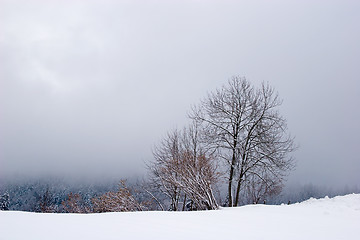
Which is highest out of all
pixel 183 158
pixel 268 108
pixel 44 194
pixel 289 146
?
pixel 268 108

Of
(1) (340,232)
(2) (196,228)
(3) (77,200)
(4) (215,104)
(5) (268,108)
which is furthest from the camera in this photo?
(3) (77,200)

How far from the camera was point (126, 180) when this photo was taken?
13562 millimetres

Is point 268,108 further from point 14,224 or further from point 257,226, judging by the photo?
point 14,224

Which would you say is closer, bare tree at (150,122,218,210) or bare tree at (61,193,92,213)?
bare tree at (150,122,218,210)

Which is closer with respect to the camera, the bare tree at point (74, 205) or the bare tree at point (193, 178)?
the bare tree at point (193, 178)

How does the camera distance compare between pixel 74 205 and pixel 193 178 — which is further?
pixel 74 205

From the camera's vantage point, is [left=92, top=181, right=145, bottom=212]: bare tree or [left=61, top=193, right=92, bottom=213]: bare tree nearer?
[left=92, top=181, right=145, bottom=212]: bare tree

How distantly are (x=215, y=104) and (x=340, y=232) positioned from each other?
37.2 feet

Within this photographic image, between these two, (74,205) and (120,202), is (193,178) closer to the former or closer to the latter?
(120,202)

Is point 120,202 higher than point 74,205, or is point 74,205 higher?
point 120,202

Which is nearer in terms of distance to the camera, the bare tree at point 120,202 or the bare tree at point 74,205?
the bare tree at point 120,202

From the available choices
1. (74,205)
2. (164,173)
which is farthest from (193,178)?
(74,205)

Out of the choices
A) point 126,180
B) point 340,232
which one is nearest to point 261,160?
point 126,180

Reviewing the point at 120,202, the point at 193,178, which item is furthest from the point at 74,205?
the point at 193,178
